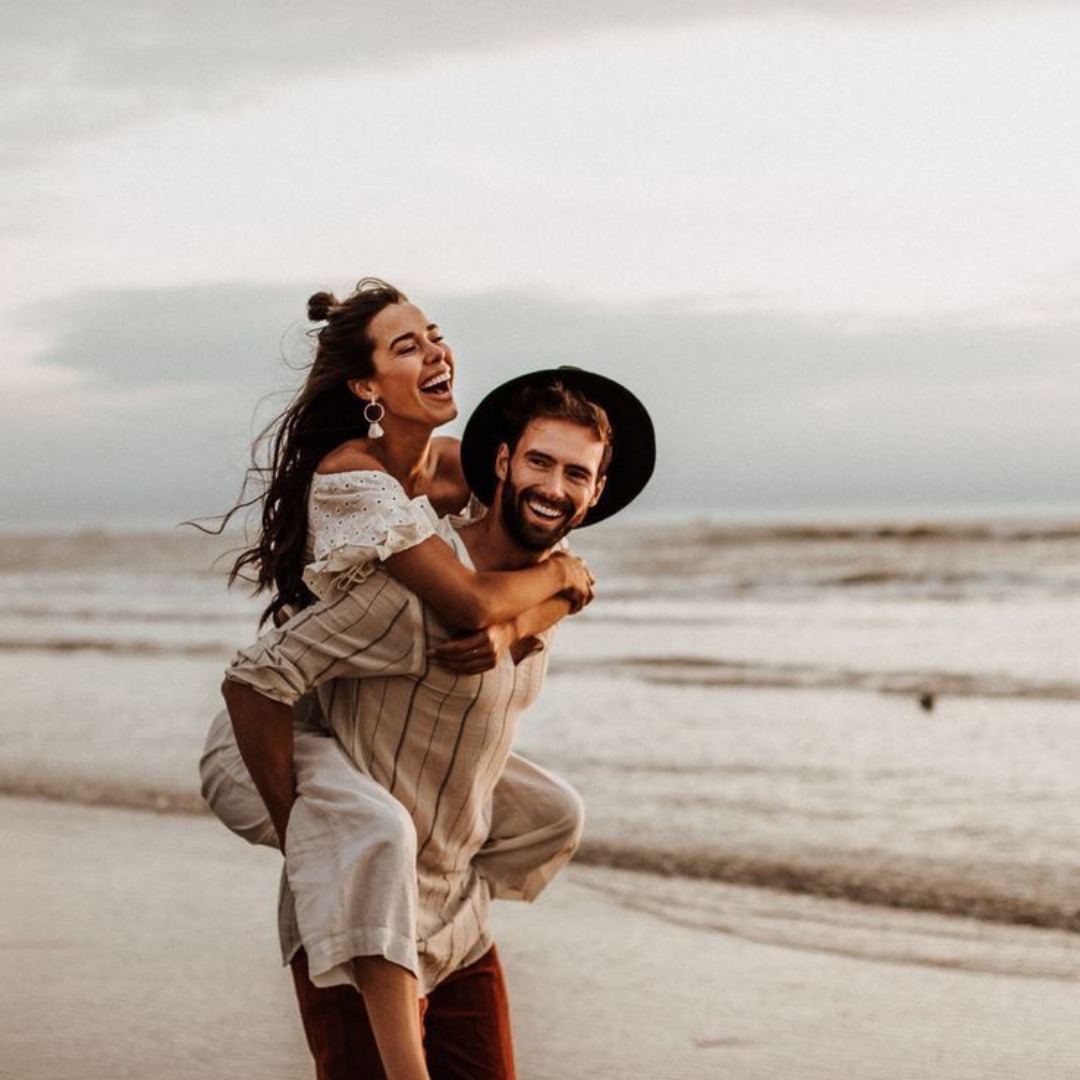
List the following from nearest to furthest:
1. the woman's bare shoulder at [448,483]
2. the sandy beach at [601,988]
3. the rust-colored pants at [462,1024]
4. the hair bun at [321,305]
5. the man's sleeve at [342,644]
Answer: the man's sleeve at [342,644], the rust-colored pants at [462,1024], the hair bun at [321,305], the woman's bare shoulder at [448,483], the sandy beach at [601,988]

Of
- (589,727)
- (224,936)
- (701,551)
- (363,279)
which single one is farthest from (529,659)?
(701,551)

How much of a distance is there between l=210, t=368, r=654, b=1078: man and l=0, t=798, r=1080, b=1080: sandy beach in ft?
5.13

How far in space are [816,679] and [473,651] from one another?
11.8 metres

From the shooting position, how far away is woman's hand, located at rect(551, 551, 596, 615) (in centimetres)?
337

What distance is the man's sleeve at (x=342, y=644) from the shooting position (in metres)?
3.03

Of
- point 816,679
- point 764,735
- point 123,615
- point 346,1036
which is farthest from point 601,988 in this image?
point 123,615

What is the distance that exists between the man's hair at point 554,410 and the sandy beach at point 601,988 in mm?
2224

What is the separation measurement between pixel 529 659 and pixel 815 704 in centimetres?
965

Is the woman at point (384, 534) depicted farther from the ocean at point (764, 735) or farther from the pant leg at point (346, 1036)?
the ocean at point (764, 735)

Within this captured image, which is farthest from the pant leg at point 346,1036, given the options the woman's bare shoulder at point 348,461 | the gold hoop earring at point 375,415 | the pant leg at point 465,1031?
the gold hoop earring at point 375,415

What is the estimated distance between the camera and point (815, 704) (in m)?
12.7

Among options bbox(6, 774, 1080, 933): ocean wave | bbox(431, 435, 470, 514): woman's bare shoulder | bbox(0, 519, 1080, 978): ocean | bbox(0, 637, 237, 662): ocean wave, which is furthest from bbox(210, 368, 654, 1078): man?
bbox(0, 637, 237, 662): ocean wave

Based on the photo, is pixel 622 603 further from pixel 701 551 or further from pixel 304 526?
pixel 304 526

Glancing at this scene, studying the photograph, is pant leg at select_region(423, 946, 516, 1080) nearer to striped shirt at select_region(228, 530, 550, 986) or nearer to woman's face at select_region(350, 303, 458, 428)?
striped shirt at select_region(228, 530, 550, 986)
